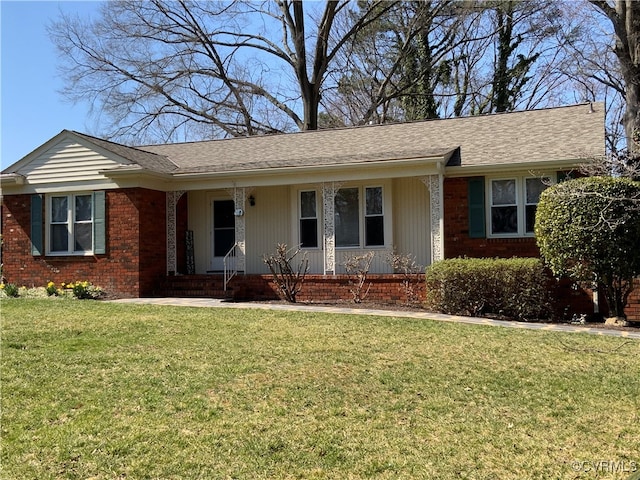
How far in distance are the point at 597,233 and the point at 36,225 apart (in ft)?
43.3

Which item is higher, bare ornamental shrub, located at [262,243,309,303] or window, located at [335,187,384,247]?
window, located at [335,187,384,247]

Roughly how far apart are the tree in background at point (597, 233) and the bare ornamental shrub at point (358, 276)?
3801mm

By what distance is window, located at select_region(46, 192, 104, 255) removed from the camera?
13805 millimetres

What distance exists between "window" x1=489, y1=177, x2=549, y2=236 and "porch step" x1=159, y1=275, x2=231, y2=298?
670cm

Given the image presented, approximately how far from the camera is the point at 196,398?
17.2ft

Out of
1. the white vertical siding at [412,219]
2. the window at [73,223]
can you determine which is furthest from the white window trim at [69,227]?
the white vertical siding at [412,219]

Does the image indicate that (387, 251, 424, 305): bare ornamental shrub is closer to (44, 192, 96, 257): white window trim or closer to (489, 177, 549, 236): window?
(489, 177, 549, 236): window

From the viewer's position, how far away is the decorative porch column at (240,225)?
1370 centimetres

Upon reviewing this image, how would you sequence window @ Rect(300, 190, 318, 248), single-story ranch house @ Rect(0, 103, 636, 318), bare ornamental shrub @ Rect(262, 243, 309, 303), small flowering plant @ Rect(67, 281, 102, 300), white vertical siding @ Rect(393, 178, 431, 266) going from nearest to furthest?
bare ornamental shrub @ Rect(262, 243, 309, 303)
single-story ranch house @ Rect(0, 103, 636, 318)
small flowering plant @ Rect(67, 281, 102, 300)
white vertical siding @ Rect(393, 178, 431, 266)
window @ Rect(300, 190, 318, 248)

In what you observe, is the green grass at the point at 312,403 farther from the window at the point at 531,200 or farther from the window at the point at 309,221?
the window at the point at 309,221

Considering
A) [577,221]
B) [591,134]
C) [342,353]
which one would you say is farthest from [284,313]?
[591,134]

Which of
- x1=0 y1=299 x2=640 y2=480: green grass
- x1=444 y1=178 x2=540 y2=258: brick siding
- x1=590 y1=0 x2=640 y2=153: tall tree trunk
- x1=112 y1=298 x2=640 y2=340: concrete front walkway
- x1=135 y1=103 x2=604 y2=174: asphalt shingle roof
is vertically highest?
x1=590 y1=0 x2=640 y2=153: tall tree trunk

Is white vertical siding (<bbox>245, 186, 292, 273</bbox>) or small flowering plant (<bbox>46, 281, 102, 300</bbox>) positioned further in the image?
white vertical siding (<bbox>245, 186, 292, 273</bbox>)

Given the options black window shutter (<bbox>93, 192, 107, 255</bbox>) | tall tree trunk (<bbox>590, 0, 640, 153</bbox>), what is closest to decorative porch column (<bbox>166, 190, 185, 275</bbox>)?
black window shutter (<bbox>93, 192, 107, 255</bbox>)
